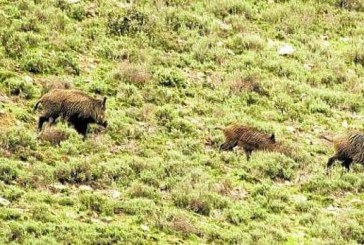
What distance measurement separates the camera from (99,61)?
59.2 feet

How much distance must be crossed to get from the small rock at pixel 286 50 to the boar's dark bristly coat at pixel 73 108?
22.5 feet

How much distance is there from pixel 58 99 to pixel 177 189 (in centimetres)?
337

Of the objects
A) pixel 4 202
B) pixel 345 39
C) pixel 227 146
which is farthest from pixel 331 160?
pixel 345 39

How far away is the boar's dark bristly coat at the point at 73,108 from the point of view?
14562mm

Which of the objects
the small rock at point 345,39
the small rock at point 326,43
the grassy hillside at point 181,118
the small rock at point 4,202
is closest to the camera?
the small rock at point 4,202

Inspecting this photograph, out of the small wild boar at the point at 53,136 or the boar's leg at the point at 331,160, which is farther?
the boar's leg at the point at 331,160

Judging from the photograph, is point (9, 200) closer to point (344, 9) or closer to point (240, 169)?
point (240, 169)

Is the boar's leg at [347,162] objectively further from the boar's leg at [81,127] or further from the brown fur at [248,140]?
the boar's leg at [81,127]

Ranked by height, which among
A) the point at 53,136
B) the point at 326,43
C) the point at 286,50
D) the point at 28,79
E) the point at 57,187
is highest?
the point at 326,43

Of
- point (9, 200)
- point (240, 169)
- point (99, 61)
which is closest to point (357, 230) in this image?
point (240, 169)

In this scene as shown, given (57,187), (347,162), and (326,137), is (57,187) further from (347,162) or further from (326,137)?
(326,137)

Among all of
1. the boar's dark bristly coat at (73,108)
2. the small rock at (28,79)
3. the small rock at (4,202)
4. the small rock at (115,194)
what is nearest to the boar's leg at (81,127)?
the boar's dark bristly coat at (73,108)

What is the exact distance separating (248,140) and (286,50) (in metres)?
6.06

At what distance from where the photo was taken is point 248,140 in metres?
15.0
